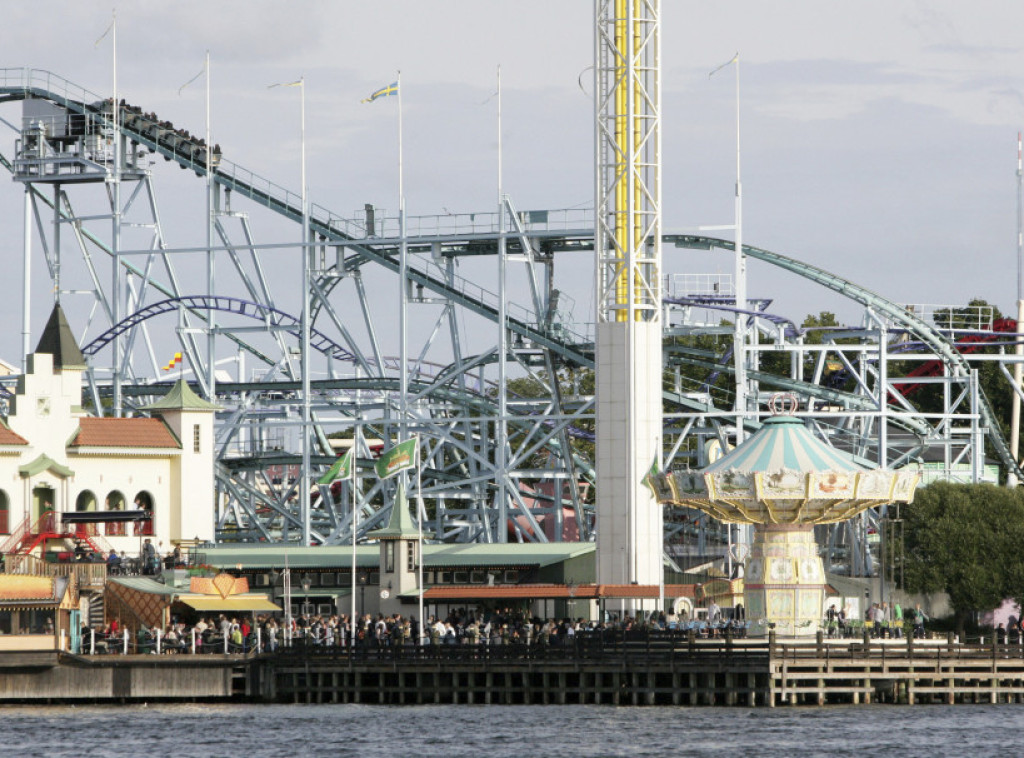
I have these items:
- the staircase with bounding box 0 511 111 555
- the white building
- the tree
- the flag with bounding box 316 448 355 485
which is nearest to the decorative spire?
the white building

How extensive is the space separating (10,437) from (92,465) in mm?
2960

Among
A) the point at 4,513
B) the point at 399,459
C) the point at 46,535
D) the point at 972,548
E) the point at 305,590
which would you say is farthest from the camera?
the point at 972,548

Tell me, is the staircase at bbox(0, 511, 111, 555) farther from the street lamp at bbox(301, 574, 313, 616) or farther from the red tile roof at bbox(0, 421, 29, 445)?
the street lamp at bbox(301, 574, 313, 616)

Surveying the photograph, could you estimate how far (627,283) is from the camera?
71500 mm

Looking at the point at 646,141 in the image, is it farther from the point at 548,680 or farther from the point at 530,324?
the point at 548,680

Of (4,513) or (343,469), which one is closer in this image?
(343,469)

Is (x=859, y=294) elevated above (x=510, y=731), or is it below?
above

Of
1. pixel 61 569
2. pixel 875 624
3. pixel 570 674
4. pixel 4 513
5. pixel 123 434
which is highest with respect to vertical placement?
pixel 123 434

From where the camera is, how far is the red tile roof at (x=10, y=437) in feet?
232

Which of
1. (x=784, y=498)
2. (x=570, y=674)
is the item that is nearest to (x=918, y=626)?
(x=784, y=498)

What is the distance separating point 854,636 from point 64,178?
38.4 metres

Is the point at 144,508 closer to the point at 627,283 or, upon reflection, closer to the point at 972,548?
the point at 627,283

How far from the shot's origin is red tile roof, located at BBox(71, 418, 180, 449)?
72.4m

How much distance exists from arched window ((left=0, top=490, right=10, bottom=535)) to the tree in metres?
29.5
